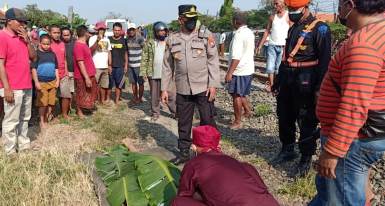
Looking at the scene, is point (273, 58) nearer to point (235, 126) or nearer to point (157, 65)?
point (235, 126)

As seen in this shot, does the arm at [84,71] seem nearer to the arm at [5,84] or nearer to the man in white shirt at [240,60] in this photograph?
the arm at [5,84]

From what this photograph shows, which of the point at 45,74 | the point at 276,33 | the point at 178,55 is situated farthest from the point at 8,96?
the point at 276,33

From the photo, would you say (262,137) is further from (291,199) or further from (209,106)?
(291,199)

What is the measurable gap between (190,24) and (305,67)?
1.50 meters

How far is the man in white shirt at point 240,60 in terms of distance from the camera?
22.0 ft

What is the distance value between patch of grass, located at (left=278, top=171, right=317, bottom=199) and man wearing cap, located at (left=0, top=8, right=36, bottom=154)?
353 cm

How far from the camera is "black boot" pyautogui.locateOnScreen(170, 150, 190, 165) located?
17.6 ft

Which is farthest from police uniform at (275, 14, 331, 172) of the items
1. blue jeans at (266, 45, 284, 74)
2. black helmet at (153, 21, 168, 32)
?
blue jeans at (266, 45, 284, 74)

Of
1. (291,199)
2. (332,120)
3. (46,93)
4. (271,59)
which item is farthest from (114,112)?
(332,120)

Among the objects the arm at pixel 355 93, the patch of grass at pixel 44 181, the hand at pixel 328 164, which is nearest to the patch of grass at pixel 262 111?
the patch of grass at pixel 44 181

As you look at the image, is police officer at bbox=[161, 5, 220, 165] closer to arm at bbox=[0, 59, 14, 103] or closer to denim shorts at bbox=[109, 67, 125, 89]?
arm at bbox=[0, 59, 14, 103]

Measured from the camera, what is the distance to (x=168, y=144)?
21.2ft

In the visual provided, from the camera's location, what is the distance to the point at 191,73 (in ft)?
17.6

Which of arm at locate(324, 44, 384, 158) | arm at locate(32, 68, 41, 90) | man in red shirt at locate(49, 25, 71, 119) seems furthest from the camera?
man in red shirt at locate(49, 25, 71, 119)
